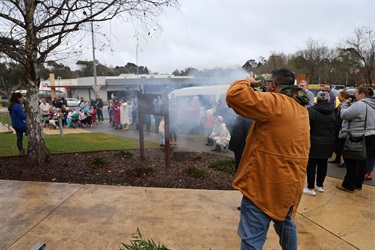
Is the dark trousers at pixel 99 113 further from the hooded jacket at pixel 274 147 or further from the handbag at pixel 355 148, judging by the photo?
the hooded jacket at pixel 274 147

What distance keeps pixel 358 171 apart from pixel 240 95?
372 centimetres

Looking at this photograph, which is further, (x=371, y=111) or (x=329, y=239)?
(x=371, y=111)

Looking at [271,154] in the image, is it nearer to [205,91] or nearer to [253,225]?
[253,225]

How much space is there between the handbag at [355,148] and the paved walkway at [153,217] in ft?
2.13

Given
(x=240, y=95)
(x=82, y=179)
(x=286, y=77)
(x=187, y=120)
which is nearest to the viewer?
(x=240, y=95)

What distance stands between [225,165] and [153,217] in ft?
8.63

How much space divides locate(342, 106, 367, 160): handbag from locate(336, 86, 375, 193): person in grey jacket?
0.25ft

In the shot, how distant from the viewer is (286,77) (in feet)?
6.58

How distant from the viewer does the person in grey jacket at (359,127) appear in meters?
4.23

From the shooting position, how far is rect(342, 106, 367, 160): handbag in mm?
4121

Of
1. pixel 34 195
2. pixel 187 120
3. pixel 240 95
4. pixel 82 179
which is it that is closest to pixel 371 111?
pixel 240 95

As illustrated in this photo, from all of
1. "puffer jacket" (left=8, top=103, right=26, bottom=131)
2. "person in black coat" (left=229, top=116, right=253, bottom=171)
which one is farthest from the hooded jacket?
"puffer jacket" (left=8, top=103, right=26, bottom=131)

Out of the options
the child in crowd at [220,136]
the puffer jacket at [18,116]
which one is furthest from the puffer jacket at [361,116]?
the puffer jacket at [18,116]

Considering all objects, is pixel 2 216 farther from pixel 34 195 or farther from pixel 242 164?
pixel 242 164
